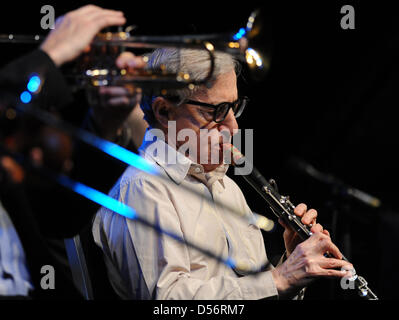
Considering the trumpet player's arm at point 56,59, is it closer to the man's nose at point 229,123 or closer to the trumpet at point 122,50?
the trumpet at point 122,50

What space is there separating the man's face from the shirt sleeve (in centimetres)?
29

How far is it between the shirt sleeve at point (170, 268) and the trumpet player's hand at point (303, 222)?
319 millimetres

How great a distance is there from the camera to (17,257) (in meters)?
1.90

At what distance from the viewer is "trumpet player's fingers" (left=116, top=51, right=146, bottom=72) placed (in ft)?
6.19

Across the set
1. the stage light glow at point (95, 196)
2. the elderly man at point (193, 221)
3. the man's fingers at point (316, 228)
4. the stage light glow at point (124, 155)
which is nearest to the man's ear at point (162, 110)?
the elderly man at point (193, 221)

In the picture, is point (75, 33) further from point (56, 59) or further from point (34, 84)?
point (34, 84)

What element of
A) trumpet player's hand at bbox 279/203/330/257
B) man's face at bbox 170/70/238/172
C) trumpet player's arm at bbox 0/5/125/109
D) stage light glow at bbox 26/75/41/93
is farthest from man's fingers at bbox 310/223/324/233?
stage light glow at bbox 26/75/41/93

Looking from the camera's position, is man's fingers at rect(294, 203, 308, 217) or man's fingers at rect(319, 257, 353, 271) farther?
man's fingers at rect(294, 203, 308, 217)

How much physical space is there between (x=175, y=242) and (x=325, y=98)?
2.77 metres

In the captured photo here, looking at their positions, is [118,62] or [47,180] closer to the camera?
[47,180]

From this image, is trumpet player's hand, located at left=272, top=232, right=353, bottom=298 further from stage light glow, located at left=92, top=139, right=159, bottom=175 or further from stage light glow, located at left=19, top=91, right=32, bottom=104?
stage light glow, located at left=19, top=91, right=32, bottom=104
